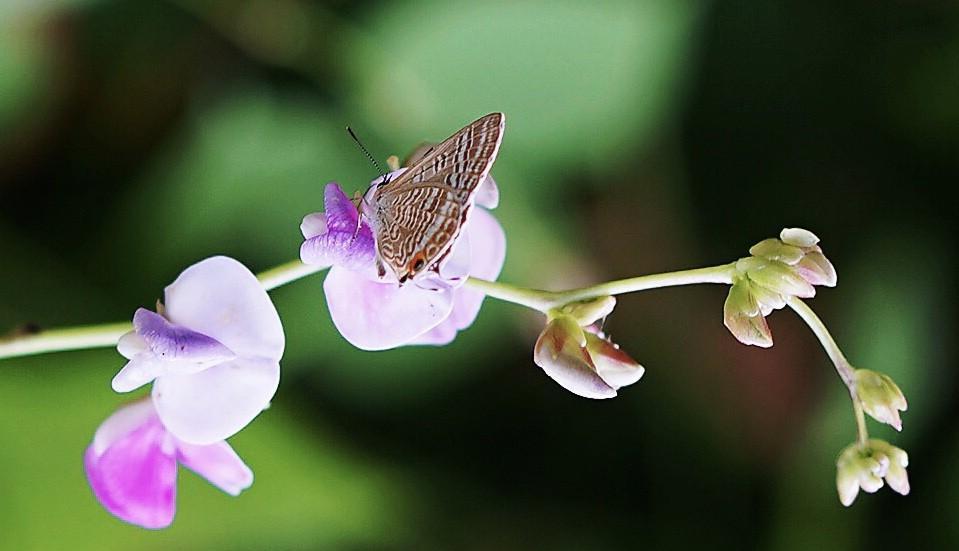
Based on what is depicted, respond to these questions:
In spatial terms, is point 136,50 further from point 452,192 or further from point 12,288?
point 452,192

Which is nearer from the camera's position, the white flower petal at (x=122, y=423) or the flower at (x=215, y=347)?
the flower at (x=215, y=347)

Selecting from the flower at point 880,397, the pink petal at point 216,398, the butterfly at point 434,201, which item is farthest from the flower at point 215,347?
the flower at point 880,397

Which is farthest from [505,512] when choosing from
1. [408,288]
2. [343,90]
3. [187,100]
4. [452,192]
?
[452,192]

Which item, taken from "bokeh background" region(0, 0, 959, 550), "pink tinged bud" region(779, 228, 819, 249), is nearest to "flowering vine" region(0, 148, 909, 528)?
"pink tinged bud" region(779, 228, 819, 249)

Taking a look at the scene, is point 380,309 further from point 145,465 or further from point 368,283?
point 145,465

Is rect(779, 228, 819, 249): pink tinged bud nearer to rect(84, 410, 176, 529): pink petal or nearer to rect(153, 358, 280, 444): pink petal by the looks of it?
rect(153, 358, 280, 444): pink petal

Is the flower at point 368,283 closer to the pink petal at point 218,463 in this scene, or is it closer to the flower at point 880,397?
the pink petal at point 218,463

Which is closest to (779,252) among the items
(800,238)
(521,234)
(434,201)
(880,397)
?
(800,238)
